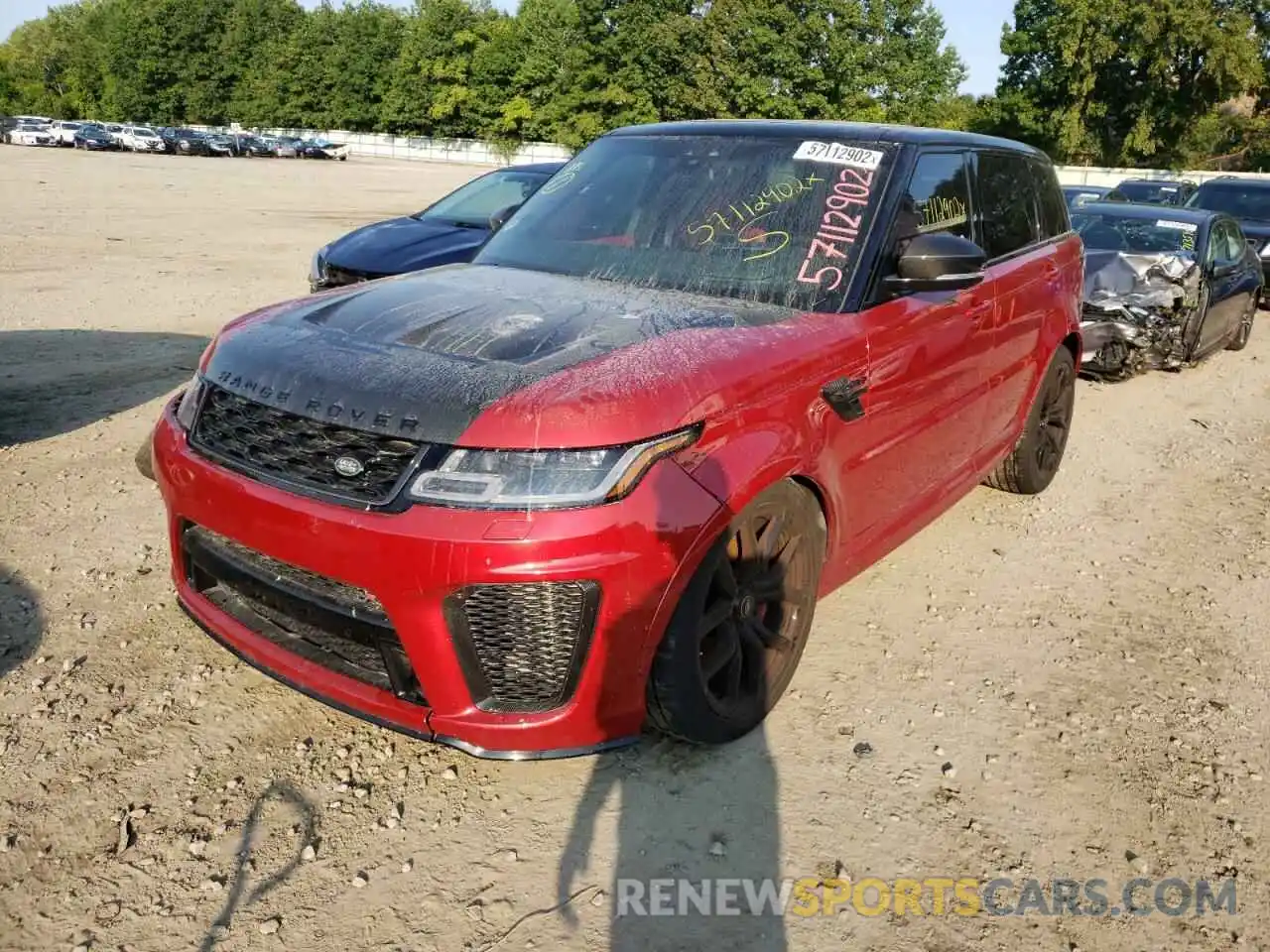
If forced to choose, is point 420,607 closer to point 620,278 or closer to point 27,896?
point 27,896

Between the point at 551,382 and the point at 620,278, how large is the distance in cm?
112

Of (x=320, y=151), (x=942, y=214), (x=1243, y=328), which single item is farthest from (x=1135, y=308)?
(x=320, y=151)

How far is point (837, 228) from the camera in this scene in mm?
3357

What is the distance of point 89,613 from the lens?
11.9 feet

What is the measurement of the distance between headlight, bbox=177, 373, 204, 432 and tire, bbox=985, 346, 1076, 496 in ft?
12.1

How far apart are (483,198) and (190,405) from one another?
21.3ft

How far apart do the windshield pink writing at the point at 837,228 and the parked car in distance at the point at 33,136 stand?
216ft

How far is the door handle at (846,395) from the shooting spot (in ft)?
9.71

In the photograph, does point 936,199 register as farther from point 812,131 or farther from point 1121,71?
point 1121,71

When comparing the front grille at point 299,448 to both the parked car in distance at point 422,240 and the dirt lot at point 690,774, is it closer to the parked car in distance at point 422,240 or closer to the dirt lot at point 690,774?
the dirt lot at point 690,774

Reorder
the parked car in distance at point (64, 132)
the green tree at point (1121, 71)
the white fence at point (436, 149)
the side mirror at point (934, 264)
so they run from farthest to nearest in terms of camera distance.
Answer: the white fence at point (436, 149), the parked car in distance at point (64, 132), the green tree at point (1121, 71), the side mirror at point (934, 264)

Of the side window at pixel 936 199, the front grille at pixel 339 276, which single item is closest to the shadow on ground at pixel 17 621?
the side window at pixel 936 199

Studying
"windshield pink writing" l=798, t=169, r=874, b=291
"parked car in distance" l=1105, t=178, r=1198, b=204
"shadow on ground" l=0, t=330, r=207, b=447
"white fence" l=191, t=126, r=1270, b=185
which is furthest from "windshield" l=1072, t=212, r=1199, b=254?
"white fence" l=191, t=126, r=1270, b=185

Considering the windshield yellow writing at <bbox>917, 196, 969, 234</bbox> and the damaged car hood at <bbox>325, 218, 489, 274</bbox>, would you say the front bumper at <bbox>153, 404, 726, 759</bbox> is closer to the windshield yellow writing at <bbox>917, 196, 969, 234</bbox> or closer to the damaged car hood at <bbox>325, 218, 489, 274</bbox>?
the windshield yellow writing at <bbox>917, 196, 969, 234</bbox>
